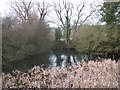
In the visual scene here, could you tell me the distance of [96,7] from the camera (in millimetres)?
2355

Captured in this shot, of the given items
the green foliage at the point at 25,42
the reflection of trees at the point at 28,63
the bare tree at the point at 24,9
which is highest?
the bare tree at the point at 24,9

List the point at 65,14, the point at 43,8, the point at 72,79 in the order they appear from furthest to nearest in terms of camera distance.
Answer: the point at 65,14
the point at 43,8
the point at 72,79

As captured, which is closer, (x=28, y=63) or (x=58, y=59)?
(x=28, y=63)

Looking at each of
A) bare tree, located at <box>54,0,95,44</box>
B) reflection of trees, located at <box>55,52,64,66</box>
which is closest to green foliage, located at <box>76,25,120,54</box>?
bare tree, located at <box>54,0,95,44</box>

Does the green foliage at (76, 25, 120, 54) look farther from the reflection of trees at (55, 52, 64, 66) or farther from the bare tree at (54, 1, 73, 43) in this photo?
the reflection of trees at (55, 52, 64, 66)

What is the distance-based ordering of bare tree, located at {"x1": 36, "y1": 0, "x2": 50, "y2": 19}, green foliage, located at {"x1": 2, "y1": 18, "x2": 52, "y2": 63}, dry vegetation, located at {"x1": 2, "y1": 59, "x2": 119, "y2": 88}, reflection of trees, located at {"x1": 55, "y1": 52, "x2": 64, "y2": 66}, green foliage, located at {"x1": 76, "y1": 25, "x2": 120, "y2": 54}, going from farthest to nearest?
green foliage, located at {"x1": 76, "y1": 25, "x2": 120, "y2": 54} → reflection of trees, located at {"x1": 55, "y1": 52, "x2": 64, "y2": 66} → bare tree, located at {"x1": 36, "y1": 0, "x2": 50, "y2": 19} → green foliage, located at {"x1": 2, "y1": 18, "x2": 52, "y2": 63} → dry vegetation, located at {"x1": 2, "y1": 59, "x2": 119, "y2": 88}

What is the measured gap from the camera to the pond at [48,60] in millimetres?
1597

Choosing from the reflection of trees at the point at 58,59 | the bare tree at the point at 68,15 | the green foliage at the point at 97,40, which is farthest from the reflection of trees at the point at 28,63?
the green foliage at the point at 97,40

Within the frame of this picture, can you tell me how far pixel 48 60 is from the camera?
6.08 feet

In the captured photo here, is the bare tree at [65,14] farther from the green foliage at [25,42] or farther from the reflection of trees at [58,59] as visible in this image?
the green foliage at [25,42]

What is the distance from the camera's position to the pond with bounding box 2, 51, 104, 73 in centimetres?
160

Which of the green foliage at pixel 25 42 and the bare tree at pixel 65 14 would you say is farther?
the bare tree at pixel 65 14

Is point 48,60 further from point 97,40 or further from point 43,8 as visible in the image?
point 97,40

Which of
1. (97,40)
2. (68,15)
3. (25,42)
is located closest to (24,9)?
(25,42)
